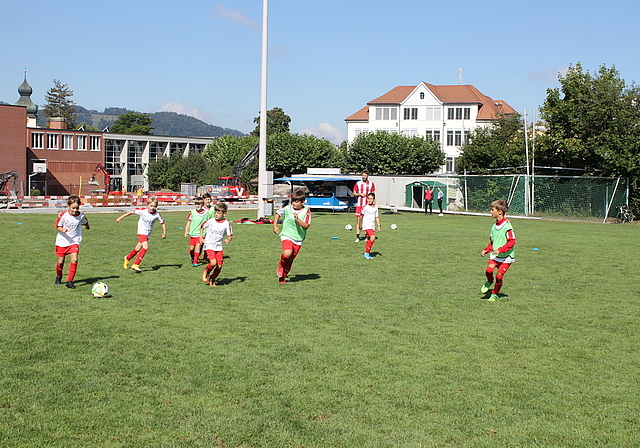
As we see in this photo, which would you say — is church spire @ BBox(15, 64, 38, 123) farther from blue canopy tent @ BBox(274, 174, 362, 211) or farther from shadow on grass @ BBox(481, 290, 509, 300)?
shadow on grass @ BBox(481, 290, 509, 300)

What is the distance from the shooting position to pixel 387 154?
7344 centimetres

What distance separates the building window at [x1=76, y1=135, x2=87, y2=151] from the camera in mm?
85812

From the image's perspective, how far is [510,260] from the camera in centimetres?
1150

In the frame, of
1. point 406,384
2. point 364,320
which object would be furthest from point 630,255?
point 406,384

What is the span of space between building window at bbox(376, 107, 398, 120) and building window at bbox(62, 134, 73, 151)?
40806 millimetres

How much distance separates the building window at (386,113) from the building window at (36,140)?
44.0 meters

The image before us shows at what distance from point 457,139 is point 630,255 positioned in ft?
237

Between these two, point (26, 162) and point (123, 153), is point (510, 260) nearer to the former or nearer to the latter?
point (26, 162)

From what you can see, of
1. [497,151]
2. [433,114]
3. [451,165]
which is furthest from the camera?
[451,165]

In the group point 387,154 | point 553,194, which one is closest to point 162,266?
point 553,194

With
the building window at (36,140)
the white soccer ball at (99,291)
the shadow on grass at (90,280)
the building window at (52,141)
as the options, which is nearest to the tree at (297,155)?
the building window at (52,141)

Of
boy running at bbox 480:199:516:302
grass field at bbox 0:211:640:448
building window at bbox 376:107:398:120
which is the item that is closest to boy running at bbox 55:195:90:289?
grass field at bbox 0:211:640:448

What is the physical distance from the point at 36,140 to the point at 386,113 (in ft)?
149

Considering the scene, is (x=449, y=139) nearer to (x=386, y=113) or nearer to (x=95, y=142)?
(x=386, y=113)
